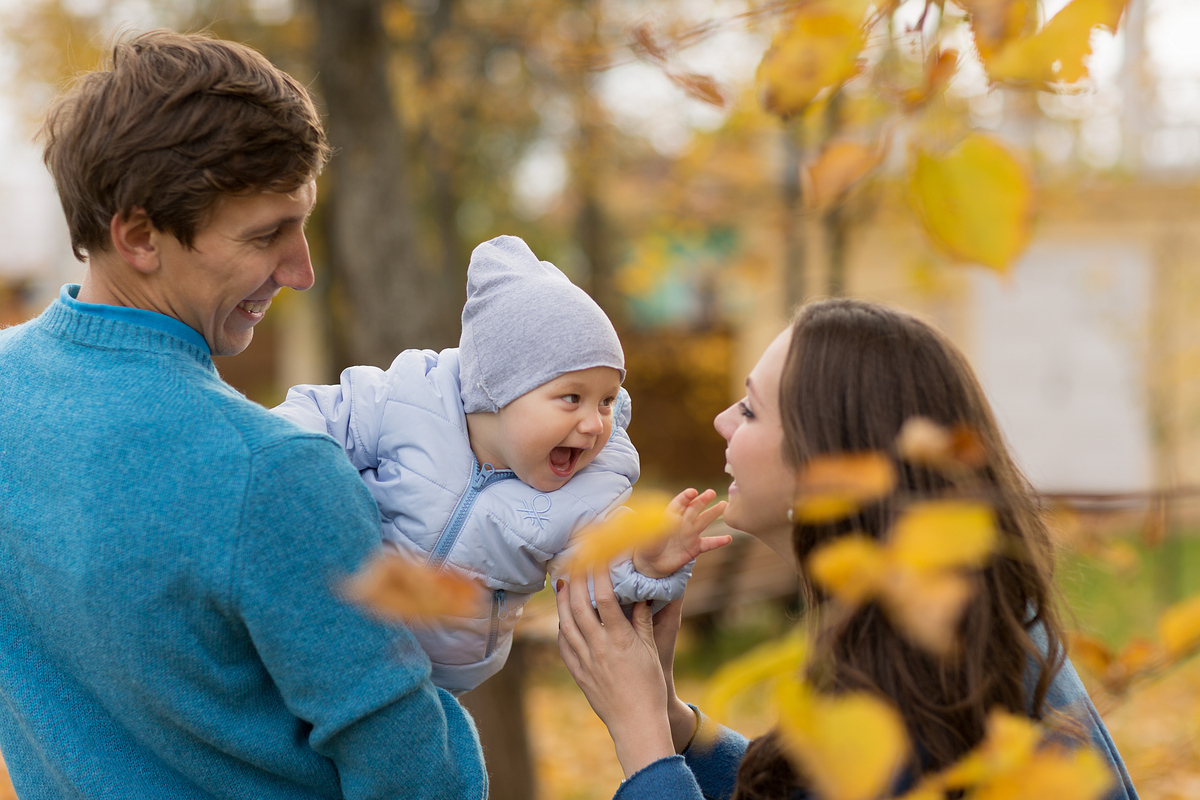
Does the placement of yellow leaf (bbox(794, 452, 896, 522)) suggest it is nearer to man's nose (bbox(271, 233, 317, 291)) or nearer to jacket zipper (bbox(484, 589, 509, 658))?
man's nose (bbox(271, 233, 317, 291))

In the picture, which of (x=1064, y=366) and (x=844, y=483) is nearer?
(x=844, y=483)

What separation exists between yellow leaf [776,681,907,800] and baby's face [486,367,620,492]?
37.5 inches

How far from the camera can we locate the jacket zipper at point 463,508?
166 cm

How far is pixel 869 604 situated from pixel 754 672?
49 centimetres

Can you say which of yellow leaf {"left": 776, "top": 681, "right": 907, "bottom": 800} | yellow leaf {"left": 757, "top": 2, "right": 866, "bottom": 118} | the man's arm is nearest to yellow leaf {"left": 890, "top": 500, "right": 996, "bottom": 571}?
yellow leaf {"left": 776, "top": 681, "right": 907, "bottom": 800}

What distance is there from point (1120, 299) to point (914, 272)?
16.6 ft

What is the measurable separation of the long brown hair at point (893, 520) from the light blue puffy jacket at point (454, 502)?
0.40 meters

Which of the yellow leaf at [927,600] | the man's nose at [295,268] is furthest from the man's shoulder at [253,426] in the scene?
the yellow leaf at [927,600]

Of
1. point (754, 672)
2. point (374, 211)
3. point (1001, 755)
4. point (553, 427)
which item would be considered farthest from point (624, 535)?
point (374, 211)

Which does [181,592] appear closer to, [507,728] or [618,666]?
[618,666]

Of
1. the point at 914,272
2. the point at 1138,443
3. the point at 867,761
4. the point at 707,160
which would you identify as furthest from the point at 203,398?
the point at 1138,443

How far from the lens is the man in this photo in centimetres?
121

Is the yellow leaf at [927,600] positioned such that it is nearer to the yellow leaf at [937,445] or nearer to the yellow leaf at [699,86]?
the yellow leaf at [937,445]

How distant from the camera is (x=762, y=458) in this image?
5.20 feet
